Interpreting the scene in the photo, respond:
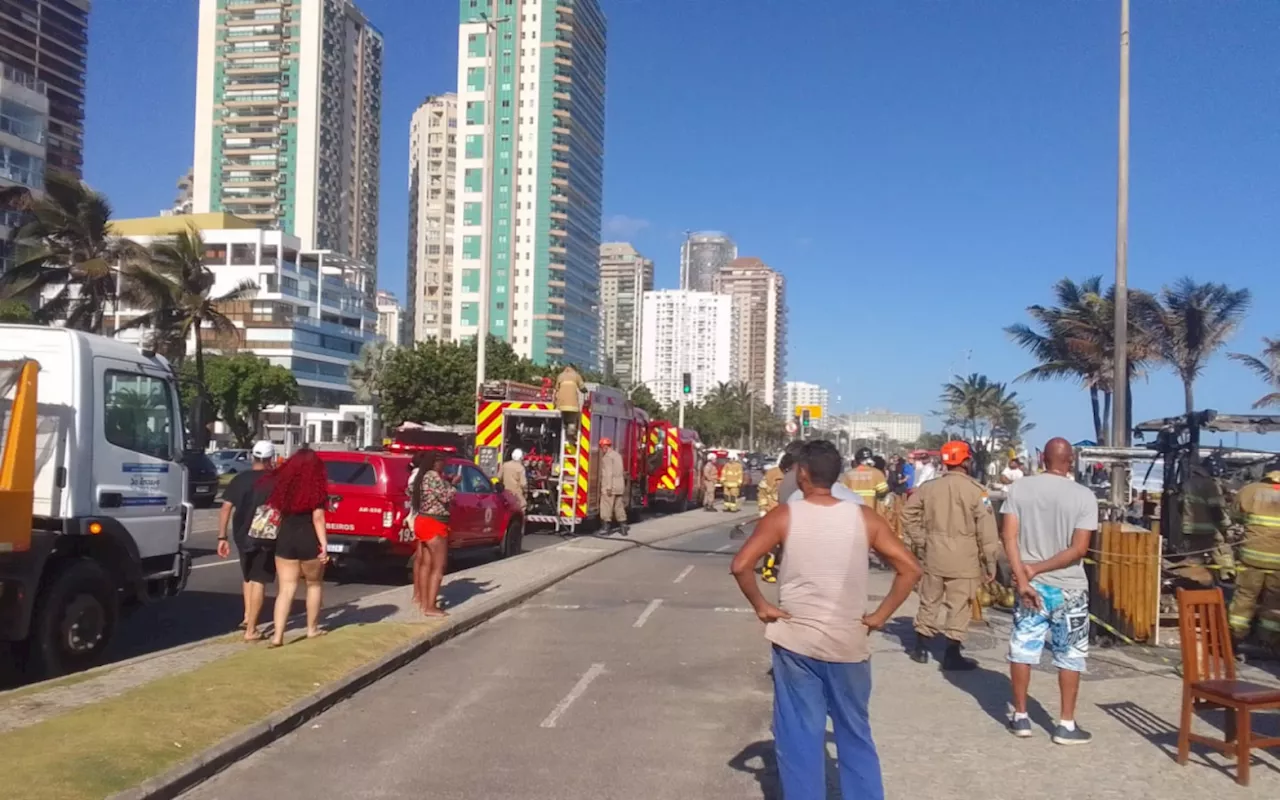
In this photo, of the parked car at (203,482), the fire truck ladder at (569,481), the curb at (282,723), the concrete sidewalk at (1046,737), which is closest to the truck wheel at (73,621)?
the curb at (282,723)

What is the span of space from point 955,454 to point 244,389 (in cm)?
6915

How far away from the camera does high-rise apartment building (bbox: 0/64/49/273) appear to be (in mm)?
75000

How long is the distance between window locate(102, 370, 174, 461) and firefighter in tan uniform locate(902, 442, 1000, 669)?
22.4 feet

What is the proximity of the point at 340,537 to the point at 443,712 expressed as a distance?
7222mm

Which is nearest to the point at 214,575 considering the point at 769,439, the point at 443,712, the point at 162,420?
the point at 162,420

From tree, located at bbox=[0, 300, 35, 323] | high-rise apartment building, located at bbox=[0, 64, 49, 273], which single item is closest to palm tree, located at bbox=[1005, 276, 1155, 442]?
tree, located at bbox=[0, 300, 35, 323]

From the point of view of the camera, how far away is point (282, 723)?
280 inches

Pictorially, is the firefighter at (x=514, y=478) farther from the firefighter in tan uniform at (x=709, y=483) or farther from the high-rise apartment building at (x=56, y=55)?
the high-rise apartment building at (x=56, y=55)

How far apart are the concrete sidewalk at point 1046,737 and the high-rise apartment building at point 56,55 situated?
114127 millimetres

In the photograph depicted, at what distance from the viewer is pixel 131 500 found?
9477 mm

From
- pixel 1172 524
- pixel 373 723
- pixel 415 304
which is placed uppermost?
pixel 415 304

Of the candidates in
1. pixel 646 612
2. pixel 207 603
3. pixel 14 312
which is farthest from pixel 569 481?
pixel 14 312

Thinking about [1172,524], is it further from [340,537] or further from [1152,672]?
[340,537]

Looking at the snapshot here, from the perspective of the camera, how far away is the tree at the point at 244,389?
70.8 meters
